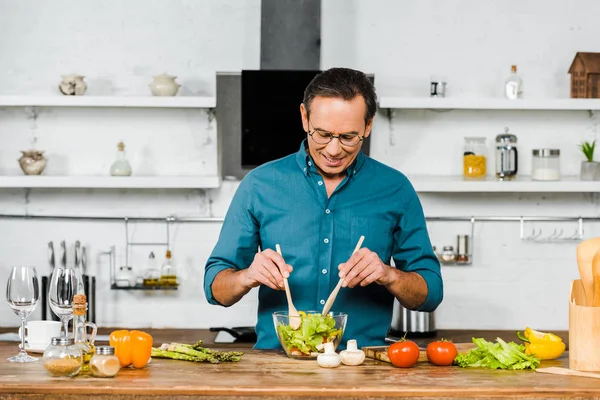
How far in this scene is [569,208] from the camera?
16.7ft

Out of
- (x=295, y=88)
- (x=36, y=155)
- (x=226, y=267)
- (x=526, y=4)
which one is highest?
(x=526, y=4)

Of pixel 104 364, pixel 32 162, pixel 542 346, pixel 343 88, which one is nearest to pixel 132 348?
pixel 104 364

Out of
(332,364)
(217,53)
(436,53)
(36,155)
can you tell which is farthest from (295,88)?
(332,364)

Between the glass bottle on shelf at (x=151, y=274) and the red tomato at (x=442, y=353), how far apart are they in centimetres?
262

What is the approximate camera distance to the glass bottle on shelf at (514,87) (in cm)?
488

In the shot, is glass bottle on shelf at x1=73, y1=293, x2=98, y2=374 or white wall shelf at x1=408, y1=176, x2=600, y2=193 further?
white wall shelf at x1=408, y1=176, x2=600, y2=193

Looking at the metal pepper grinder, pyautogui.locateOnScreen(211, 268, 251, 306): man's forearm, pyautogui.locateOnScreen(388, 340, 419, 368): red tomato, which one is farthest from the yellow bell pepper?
the metal pepper grinder

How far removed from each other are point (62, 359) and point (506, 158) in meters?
3.21

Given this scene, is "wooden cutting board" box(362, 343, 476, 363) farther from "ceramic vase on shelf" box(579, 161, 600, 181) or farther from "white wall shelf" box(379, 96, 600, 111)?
Answer: "ceramic vase on shelf" box(579, 161, 600, 181)

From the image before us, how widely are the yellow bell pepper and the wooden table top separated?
0.17m

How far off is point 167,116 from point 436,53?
5.23 feet

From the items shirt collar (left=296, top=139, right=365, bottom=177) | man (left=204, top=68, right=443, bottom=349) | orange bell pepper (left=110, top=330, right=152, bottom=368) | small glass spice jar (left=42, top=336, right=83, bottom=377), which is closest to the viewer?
small glass spice jar (left=42, top=336, right=83, bottom=377)

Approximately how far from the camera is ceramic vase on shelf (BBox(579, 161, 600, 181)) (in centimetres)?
487

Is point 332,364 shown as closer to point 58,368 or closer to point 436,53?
point 58,368
